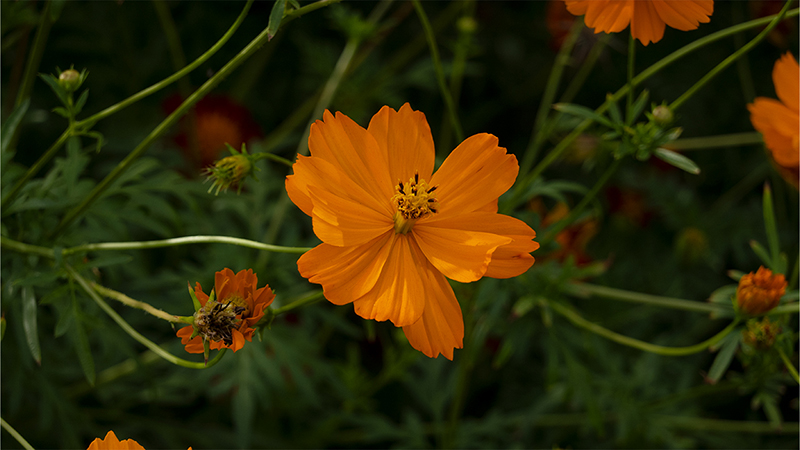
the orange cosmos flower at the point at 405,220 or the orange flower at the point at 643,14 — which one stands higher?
the orange flower at the point at 643,14

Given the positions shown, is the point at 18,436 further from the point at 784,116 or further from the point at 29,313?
the point at 784,116

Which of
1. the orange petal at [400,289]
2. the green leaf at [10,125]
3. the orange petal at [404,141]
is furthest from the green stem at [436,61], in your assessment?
the green leaf at [10,125]

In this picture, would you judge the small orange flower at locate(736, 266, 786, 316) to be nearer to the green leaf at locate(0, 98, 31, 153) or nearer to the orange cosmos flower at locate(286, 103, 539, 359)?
the orange cosmos flower at locate(286, 103, 539, 359)

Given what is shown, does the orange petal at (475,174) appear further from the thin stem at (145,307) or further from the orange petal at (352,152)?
the thin stem at (145,307)

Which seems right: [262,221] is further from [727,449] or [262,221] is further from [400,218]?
[727,449]

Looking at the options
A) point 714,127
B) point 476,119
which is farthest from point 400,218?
point 714,127

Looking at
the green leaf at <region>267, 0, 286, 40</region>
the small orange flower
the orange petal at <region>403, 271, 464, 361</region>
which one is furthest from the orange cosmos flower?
the small orange flower
